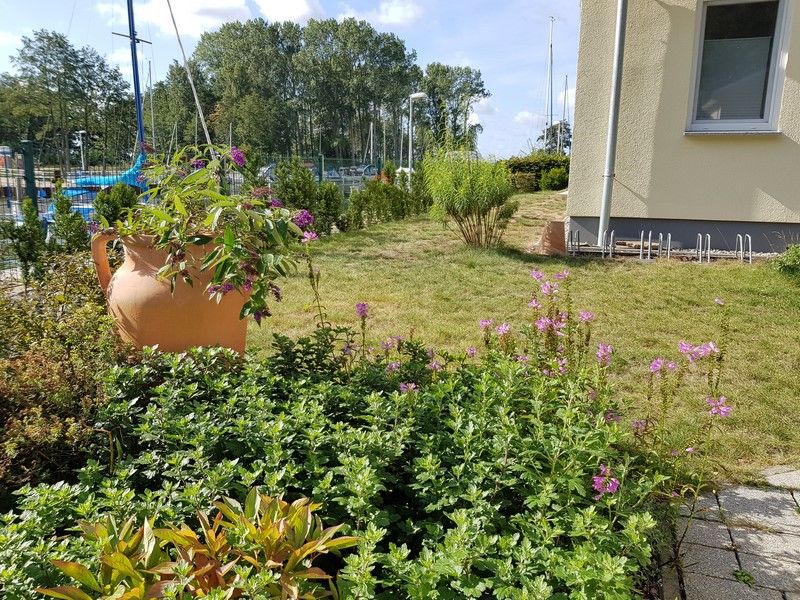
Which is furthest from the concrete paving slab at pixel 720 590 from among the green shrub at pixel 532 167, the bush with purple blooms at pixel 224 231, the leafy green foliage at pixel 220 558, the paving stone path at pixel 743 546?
the green shrub at pixel 532 167

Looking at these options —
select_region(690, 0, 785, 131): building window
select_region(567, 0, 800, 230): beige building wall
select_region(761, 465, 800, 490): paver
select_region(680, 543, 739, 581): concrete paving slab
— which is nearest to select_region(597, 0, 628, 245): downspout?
select_region(567, 0, 800, 230): beige building wall

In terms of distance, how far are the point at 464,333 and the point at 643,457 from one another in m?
2.16

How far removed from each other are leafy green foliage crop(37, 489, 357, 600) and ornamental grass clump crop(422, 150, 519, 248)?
6.11 metres

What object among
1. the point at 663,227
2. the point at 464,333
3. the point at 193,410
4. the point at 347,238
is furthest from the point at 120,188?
the point at 663,227

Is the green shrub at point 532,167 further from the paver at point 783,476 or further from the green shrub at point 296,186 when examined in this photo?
the paver at point 783,476

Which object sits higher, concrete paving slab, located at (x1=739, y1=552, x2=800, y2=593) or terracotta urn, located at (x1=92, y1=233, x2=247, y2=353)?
terracotta urn, located at (x1=92, y1=233, x2=247, y2=353)

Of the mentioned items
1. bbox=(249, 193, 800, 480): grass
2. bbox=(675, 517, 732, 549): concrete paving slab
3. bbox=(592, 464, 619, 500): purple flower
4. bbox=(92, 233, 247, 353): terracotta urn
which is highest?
bbox=(92, 233, 247, 353): terracotta urn

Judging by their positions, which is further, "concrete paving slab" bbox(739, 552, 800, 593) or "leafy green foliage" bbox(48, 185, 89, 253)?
"leafy green foliage" bbox(48, 185, 89, 253)

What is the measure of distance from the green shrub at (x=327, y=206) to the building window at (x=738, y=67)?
20.7 ft

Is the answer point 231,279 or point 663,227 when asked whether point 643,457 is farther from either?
point 663,227

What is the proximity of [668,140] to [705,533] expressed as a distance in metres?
5.82

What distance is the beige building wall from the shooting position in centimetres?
650

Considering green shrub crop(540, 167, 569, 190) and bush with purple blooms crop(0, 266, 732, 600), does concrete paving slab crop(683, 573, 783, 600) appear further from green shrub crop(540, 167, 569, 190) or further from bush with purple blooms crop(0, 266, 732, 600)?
green shrub crop(540, 167, 569, 190)

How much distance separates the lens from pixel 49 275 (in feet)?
12.4
